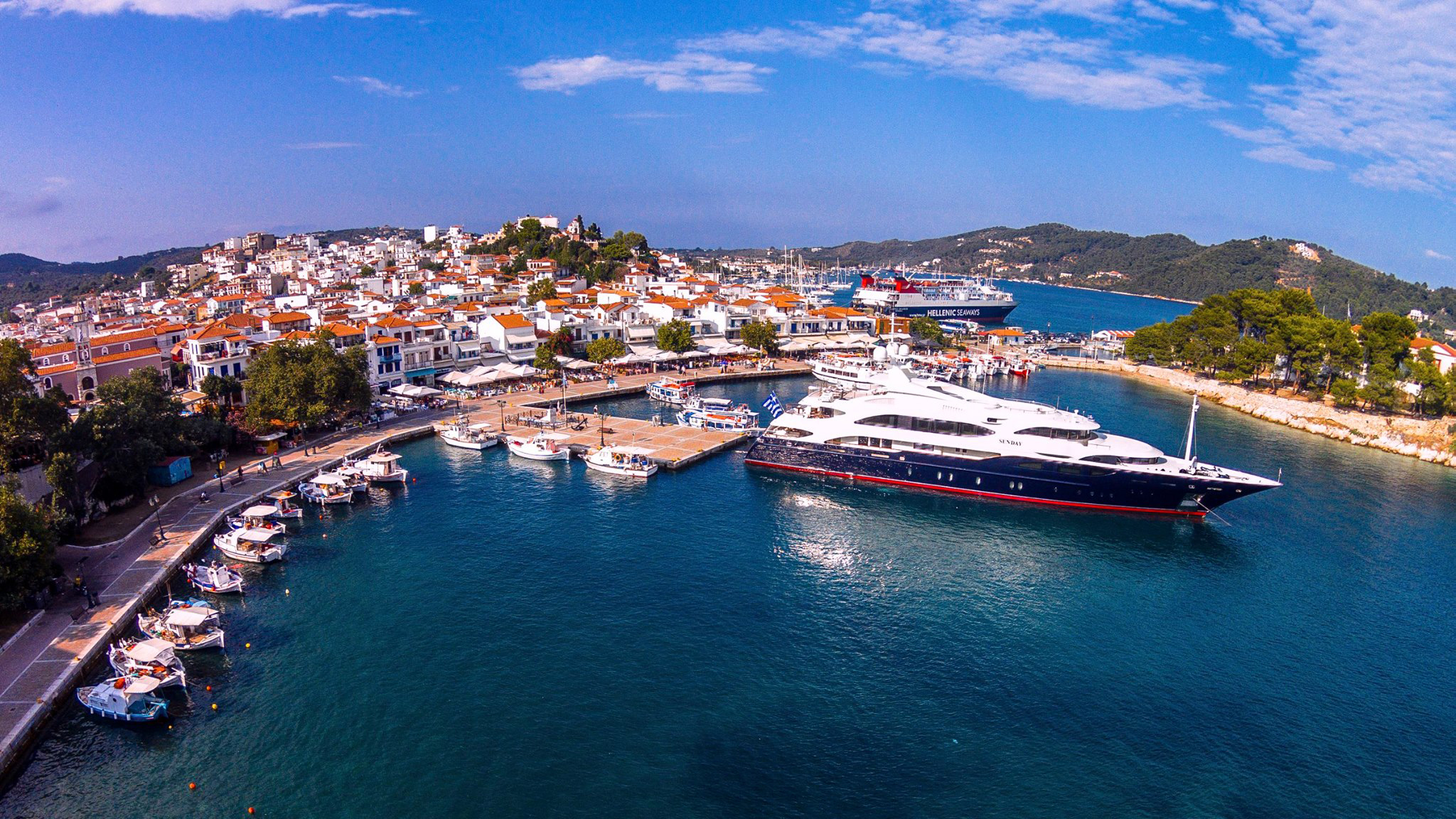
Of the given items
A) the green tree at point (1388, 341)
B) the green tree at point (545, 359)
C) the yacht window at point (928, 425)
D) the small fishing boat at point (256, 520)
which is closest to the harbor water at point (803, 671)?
the small fishing boat at point (256, 520)


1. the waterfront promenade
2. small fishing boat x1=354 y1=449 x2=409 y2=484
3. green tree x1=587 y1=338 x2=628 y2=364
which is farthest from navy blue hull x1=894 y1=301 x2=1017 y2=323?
small fishing boat x1=354 y1=449 x2=409 y2=484

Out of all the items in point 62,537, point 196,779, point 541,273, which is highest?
point 541,273

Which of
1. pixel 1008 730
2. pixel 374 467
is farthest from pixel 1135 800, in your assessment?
pixel 374 467

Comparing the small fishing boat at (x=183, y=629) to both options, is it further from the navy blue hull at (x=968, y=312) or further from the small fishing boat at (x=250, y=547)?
the navy blue hull at (x=968, y=312)

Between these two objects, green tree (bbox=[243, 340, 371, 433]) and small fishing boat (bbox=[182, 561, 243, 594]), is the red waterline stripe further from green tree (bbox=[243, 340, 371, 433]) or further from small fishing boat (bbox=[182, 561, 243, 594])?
small fishing boat (bbox=[182, 561, 243, 594])

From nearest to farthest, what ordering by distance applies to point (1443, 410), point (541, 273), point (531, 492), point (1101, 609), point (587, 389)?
point (1101, 609) < point (531, 492) < point (1443, 410) < point (587, 389) < point (541, 273)

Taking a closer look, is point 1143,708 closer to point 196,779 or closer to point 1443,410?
point 196,779
